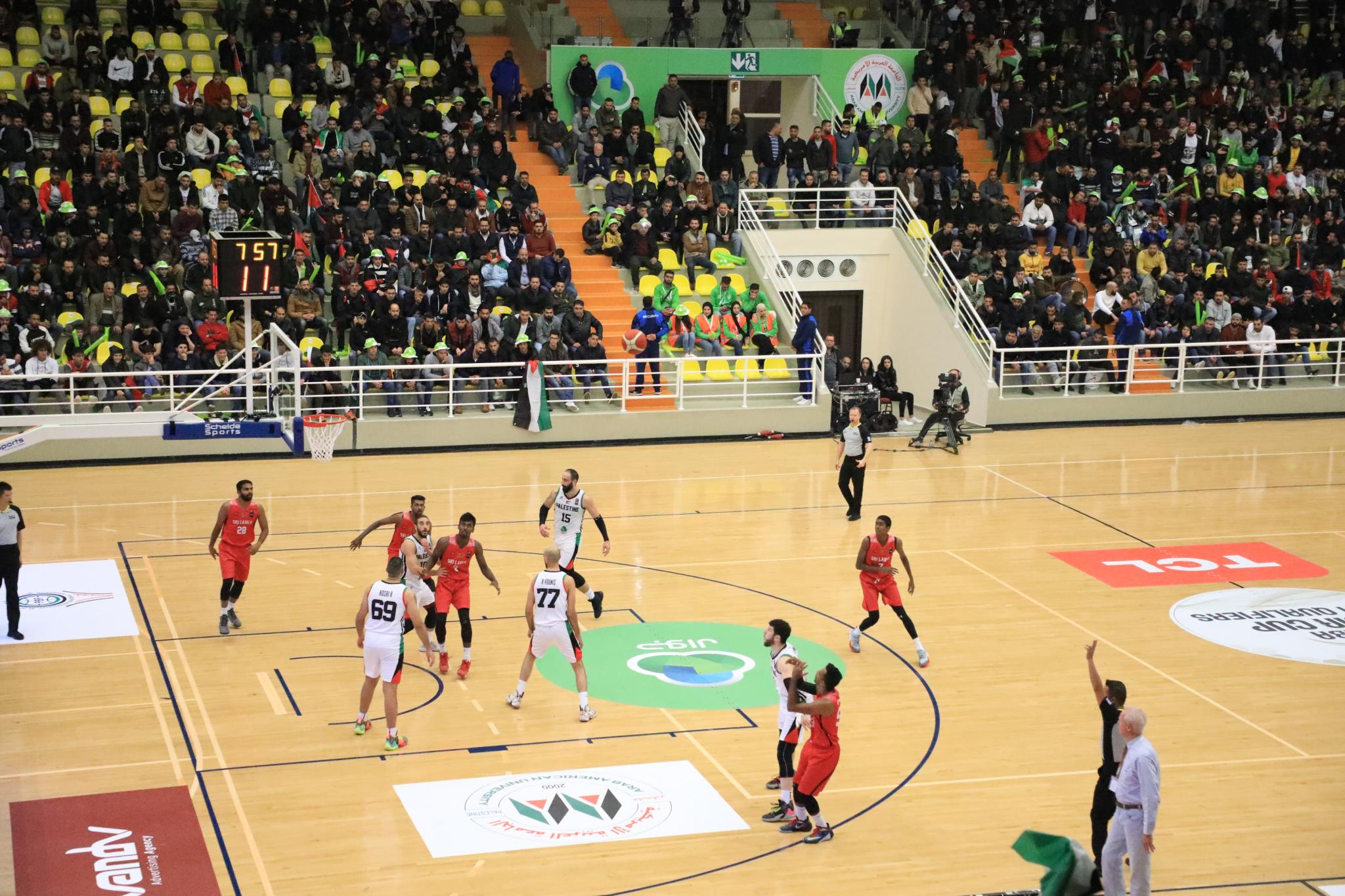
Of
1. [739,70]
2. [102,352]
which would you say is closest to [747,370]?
[739,70]

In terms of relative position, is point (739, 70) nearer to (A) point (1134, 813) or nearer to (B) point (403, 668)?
(B) point (403, 668)

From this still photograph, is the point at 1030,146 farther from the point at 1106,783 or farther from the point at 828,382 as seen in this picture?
the point at 1106,783

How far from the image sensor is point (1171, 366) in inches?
1240

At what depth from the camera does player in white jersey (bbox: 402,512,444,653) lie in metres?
14.9

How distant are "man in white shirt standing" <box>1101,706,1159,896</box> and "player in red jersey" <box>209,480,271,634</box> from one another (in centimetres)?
940

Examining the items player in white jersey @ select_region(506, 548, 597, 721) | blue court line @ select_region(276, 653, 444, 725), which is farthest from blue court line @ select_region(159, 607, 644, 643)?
player in white jersey @ select_region(506, 548, 597, 721)

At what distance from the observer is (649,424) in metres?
27.8

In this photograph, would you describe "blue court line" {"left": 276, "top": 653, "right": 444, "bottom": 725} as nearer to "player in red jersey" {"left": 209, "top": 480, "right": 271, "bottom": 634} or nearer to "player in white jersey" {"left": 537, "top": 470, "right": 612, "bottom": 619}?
"player in red jersey" {"left": 209, "top": 480, "right": 271, "bottom": 634}

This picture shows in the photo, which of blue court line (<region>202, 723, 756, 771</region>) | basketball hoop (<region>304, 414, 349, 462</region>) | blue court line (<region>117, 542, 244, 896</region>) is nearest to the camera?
blue court line (<region>117, 542, 244, 896</region>)

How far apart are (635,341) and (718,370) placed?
1.74 m

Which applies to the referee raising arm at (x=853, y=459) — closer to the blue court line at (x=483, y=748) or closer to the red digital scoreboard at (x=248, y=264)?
the blue court line at (x=483, y=748)

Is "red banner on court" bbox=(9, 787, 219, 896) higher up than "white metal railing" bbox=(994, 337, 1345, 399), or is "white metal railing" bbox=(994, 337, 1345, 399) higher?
"white metal railing" bbox=(994, 337, 1345, 399)

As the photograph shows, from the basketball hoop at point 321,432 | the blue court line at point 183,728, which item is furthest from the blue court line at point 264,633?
the basketball hoop at point 321,432

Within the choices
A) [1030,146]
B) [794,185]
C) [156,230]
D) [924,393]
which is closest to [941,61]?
[1030,146]
